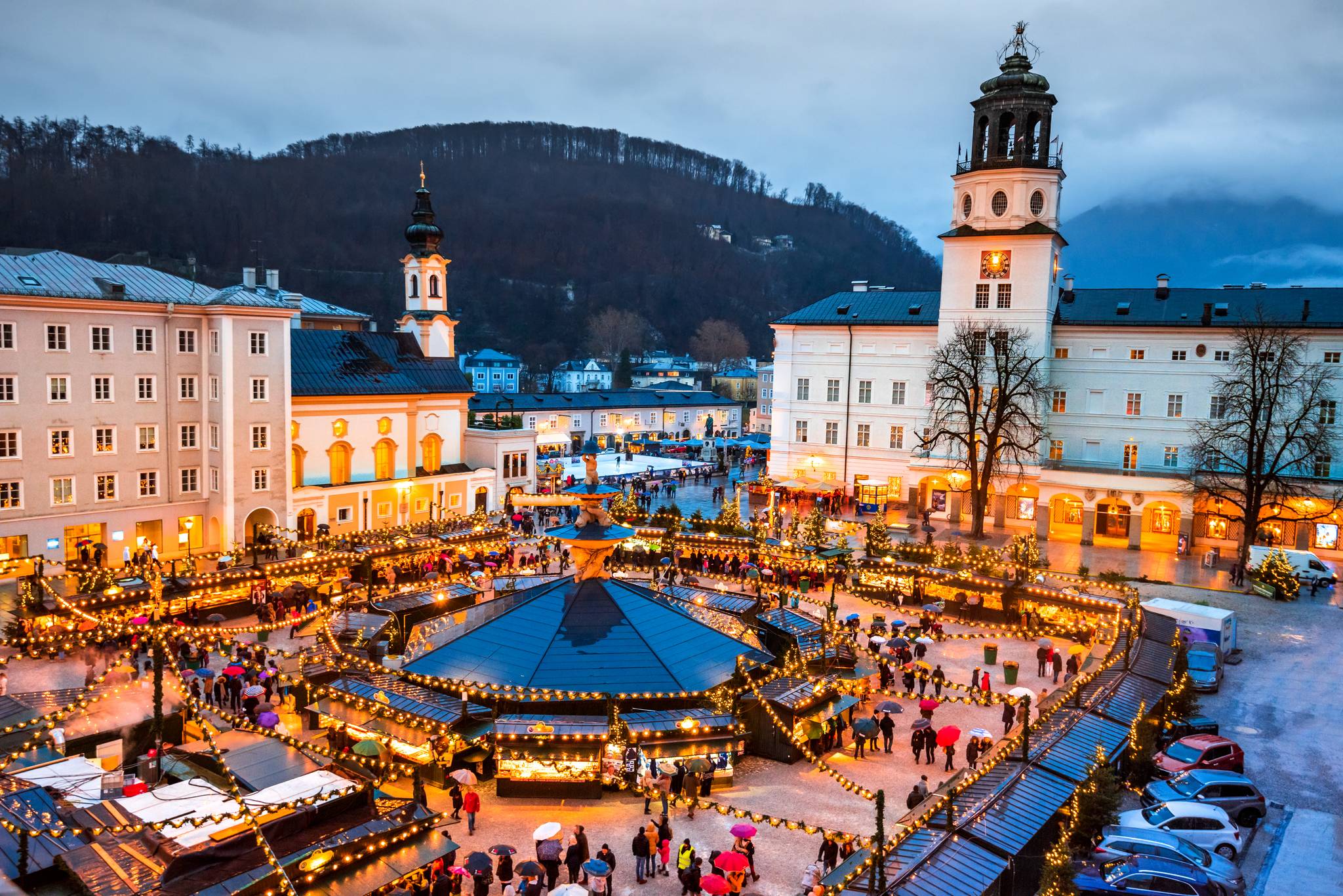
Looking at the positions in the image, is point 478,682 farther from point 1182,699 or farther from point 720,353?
point 720,353

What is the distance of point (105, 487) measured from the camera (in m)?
35.5

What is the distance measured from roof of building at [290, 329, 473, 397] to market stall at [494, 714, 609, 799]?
91.2 feet

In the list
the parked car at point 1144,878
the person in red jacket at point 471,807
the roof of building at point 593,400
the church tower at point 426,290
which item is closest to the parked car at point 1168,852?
the parked car at point 1144,878

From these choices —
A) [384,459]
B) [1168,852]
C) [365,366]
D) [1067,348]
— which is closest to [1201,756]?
[1168,852]

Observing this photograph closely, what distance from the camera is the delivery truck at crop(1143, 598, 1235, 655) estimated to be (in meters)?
26.6

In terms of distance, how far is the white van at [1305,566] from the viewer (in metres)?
35.8

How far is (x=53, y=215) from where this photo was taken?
8756 cm

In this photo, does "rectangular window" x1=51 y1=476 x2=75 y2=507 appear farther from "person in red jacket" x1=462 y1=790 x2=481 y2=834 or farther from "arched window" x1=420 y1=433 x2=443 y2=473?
"person in red jacket" x1=462 y1=790 x2=481 y2=834

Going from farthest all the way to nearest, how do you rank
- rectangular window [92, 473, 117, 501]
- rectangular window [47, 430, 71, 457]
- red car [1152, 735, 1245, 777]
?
rectangular window [92, 473, 117, 501]
rectangular window [47, 430, 71, 457]
red car [1152, 735, 1245, 777]

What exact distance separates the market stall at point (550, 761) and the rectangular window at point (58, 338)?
26607 millimetres

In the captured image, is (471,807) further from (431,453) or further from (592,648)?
(431,453)

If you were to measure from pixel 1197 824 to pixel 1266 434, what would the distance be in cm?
2869

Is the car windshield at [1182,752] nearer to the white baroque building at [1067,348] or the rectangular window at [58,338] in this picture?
the white baroque building at [1067,348]

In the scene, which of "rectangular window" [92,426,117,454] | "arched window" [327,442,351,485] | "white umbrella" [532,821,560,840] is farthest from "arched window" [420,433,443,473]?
"white umbrella" [532,821,560,840]
